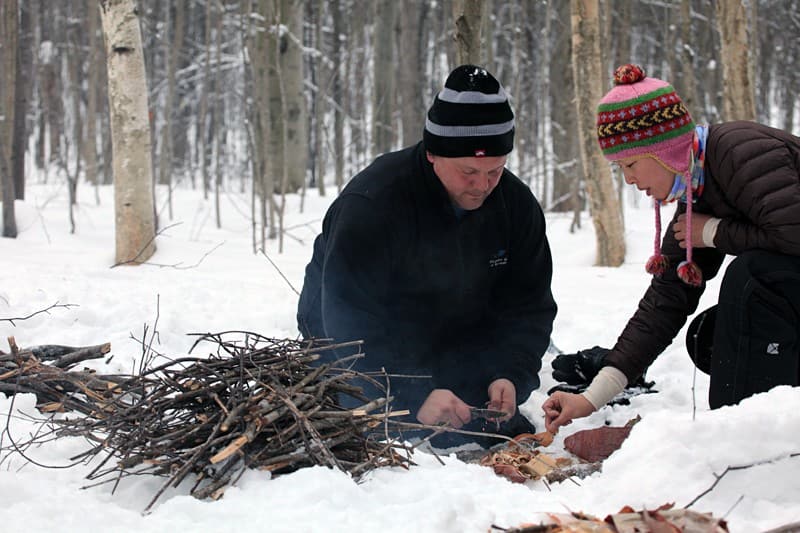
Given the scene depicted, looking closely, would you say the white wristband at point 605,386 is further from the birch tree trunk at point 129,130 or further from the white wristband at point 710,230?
the birch tree trunk at point 129,130

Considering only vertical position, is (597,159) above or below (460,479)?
above

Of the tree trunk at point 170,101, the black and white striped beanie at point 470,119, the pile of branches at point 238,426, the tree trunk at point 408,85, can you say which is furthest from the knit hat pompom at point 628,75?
the tree trunk at point 408,85

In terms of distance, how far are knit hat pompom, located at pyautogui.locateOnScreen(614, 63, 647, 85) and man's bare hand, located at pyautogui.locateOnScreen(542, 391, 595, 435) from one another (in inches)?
44.7

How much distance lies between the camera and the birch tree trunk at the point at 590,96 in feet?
20.3

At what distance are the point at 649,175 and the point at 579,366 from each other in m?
1.20

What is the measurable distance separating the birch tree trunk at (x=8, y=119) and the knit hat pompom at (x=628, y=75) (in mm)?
6322

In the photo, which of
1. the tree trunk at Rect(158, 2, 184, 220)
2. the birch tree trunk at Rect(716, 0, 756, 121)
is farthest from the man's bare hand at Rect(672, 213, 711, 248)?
the tree trunk at Rect(158, 2, 184, 220)

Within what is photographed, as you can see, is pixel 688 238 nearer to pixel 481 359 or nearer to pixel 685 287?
pixel 685 287

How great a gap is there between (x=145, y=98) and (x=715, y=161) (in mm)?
4895

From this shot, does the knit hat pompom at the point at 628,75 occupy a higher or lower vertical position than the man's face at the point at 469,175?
higher

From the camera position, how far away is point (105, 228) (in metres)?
9.30

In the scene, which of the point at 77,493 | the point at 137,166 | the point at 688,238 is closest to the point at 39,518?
the point at 77,493

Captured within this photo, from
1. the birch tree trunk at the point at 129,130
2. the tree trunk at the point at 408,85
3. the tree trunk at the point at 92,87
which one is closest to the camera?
the birch tree trunk at the point at 129,130

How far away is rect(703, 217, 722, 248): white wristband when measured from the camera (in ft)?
8.96
